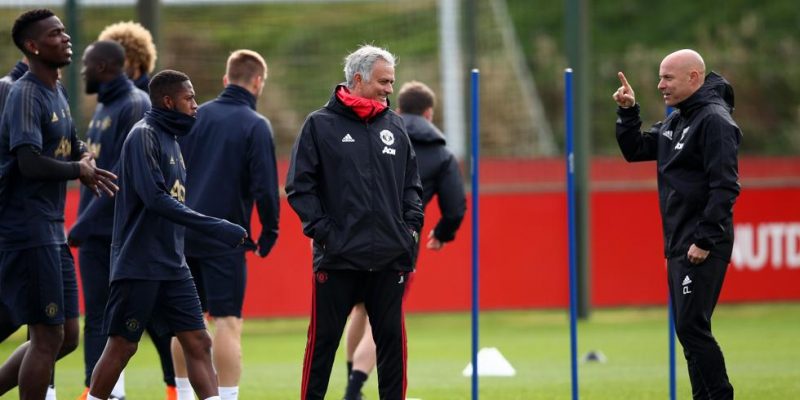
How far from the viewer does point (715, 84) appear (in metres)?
8.27

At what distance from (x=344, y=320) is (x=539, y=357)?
6.11m

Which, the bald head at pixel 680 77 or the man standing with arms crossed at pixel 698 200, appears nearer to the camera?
the man standing with arms crossed at pixel 698 200

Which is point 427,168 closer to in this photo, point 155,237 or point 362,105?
point 362,105

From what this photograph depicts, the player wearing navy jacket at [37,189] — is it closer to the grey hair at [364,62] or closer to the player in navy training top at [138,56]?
the grey hair at [364,62]

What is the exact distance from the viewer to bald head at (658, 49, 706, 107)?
26.9 ft

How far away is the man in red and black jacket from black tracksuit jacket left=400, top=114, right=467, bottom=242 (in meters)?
2.26

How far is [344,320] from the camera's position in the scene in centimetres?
761

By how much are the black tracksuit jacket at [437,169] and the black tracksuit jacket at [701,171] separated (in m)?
2.00

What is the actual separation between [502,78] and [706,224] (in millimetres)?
15989

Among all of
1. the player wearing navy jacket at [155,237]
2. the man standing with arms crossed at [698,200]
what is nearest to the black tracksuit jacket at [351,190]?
the player wearing navy jacket at [155,237]

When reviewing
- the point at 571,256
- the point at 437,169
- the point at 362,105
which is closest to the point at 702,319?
the point at 571,256

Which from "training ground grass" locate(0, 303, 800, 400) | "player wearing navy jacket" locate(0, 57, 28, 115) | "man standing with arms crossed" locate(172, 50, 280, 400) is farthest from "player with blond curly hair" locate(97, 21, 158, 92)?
"training ground grass" locate(0, 303, 800, 400)

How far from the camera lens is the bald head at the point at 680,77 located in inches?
323

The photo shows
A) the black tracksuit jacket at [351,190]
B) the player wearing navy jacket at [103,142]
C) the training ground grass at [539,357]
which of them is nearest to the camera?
the black tracksuit jacket at [351,190]
